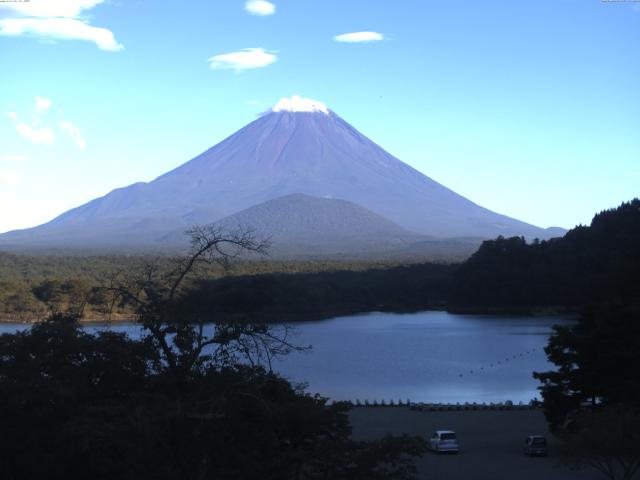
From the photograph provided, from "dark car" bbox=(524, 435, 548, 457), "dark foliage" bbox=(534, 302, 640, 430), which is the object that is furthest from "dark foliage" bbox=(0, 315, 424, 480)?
"dark foliage" bbox=(534, 302, 640, 430)

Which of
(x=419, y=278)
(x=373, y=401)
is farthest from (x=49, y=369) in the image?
(x=419, y=278)

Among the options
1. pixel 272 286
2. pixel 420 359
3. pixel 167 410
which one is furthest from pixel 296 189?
pixel 167 410

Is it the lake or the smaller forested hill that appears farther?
the smaller forested hill

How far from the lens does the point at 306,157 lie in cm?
13000

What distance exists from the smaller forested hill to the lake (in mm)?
3970

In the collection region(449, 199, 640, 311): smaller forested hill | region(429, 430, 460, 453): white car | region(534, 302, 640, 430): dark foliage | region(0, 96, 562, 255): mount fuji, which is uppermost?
region(0, 96, 562, 255): mount fuji

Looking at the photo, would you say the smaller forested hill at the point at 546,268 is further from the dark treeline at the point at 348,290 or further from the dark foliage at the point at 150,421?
the dark foliage at the point at 150,421

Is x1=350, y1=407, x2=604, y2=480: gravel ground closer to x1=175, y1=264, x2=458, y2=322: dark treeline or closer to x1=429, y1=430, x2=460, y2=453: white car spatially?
x1=429, y1=430, x2=460, y2=453: white car

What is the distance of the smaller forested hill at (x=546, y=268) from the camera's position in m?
41.8

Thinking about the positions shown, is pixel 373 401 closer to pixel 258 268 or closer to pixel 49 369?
pixel 49 369

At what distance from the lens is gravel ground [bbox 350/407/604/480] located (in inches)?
412

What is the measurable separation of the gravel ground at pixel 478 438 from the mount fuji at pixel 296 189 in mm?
94496

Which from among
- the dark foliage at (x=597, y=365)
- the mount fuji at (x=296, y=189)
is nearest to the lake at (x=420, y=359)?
the dark foliage at (x=597, y=365)

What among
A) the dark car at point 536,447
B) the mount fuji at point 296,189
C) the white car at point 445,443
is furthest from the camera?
the mount fuji at point 296,189
